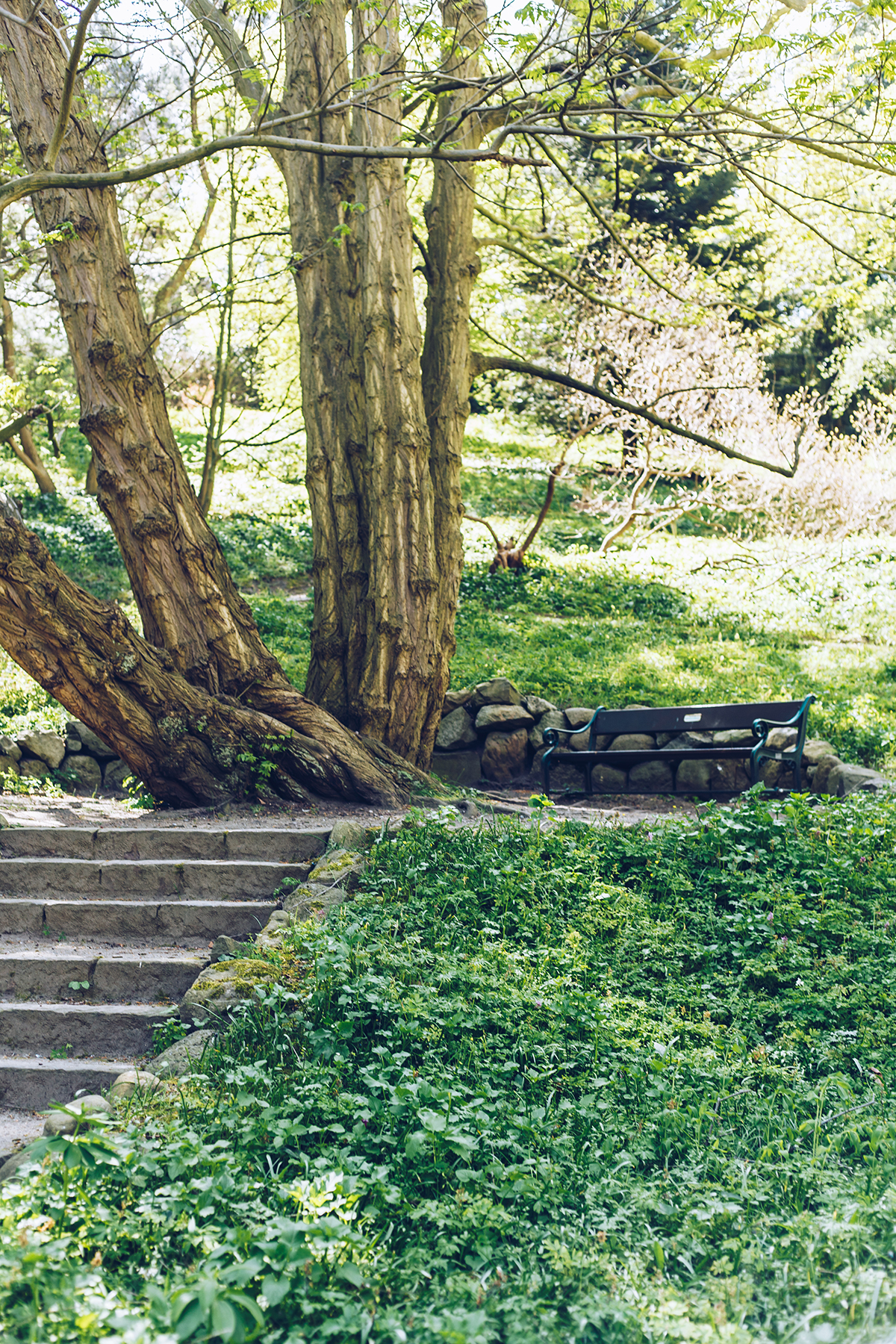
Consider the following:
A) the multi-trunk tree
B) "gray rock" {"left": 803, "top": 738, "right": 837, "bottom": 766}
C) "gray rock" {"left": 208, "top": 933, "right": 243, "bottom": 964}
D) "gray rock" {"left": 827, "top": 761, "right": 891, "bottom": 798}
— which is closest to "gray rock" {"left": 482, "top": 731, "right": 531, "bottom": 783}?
the multi-trunk tree

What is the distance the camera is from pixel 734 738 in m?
8.81

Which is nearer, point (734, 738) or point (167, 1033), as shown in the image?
point (167, 1033)

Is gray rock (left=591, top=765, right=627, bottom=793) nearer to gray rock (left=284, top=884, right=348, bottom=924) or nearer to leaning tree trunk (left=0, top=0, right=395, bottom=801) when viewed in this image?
leaning tree trunk (left=0, top=0, right=395, bottom=801)

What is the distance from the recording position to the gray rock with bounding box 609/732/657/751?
8.77 m

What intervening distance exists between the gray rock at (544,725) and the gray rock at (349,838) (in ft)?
11.0

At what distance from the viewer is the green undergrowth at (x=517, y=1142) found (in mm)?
2455

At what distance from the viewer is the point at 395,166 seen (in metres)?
7.52

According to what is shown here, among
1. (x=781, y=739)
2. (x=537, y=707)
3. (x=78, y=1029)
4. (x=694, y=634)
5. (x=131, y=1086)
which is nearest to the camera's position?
(x=131, y=1086)

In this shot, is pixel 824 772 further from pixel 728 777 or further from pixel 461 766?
pixel 461 766

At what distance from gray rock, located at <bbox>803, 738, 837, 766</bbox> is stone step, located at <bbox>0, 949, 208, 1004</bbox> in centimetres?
532

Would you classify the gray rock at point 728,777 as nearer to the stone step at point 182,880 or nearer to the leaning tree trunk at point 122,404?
the leaning tree trunk at point 122,404

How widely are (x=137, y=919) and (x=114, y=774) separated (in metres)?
3.08

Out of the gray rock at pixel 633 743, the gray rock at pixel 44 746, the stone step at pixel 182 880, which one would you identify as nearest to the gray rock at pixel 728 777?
the gray rock at pixel 633 743

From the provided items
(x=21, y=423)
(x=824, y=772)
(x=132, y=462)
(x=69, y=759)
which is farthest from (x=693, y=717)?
(x=21, y=423)
